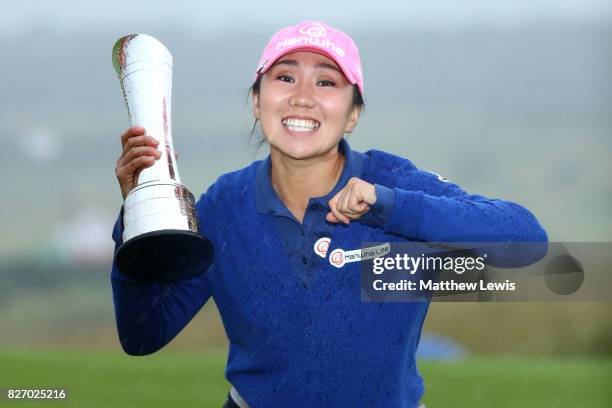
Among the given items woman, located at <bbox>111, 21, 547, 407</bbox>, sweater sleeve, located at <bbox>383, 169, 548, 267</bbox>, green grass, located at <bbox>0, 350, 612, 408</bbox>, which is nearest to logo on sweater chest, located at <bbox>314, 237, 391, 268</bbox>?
woman, located at <bbox>111, 21, 547, 407</bbox>

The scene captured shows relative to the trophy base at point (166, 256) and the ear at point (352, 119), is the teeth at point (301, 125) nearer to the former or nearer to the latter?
the ear at point (352, 119)

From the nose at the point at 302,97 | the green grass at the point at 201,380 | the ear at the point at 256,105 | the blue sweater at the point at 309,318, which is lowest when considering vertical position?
the blue sweater at the point at 309,318

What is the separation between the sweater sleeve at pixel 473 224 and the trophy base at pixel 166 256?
2.30ft

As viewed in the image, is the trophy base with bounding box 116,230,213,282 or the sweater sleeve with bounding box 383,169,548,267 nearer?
the sweater sleeve with bounding box 383,169,548,267

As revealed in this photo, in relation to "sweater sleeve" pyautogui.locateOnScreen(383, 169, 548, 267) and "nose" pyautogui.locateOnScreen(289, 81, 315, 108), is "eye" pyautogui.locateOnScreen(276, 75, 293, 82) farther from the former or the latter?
"sweater sleeve" pyautogui.locateOnScreen(383, 169, 548, 267)

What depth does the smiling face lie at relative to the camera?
358cm

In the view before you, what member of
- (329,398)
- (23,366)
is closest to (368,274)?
(329,398)

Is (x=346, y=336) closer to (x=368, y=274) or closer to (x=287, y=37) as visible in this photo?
(x=368, y=274)

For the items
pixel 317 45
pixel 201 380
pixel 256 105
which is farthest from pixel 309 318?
pixel 201 380

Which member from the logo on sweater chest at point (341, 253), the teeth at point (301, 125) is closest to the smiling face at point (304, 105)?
the teeth at point (301, 125)

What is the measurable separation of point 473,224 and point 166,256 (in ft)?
3.61

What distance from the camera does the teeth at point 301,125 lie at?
3580mm

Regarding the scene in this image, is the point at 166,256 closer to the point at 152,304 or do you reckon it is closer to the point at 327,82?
the point at 152,304

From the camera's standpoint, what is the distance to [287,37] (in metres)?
3.66
